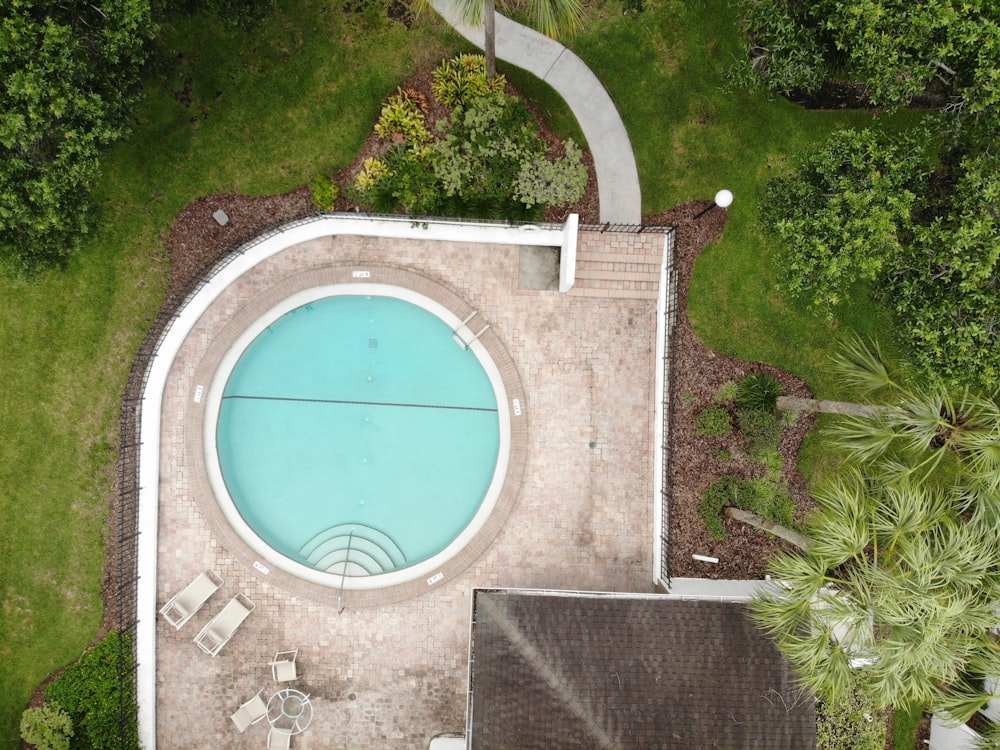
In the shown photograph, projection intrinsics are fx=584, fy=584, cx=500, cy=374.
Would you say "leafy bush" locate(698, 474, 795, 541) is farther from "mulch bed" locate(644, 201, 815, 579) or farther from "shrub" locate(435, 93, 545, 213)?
"shrub" locate(435, 93, 545, 213)

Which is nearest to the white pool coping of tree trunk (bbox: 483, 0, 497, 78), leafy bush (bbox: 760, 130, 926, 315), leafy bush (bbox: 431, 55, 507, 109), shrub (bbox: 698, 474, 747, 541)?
leafy bush (bbox: 431, 55, 507, 109)

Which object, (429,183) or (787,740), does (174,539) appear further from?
(787,740)

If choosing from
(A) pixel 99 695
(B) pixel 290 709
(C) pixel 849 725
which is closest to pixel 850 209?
(C) pixel 849 725

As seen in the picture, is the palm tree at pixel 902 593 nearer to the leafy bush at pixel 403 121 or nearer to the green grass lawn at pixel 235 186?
the green grass lawn at pixel 235 186

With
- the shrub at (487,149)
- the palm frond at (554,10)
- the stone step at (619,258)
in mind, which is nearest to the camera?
the palm frond at (554,10)

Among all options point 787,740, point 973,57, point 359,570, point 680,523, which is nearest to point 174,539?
point 359,570

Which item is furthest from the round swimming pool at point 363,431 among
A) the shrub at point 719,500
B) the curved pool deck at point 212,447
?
the shrub at point 719,500
